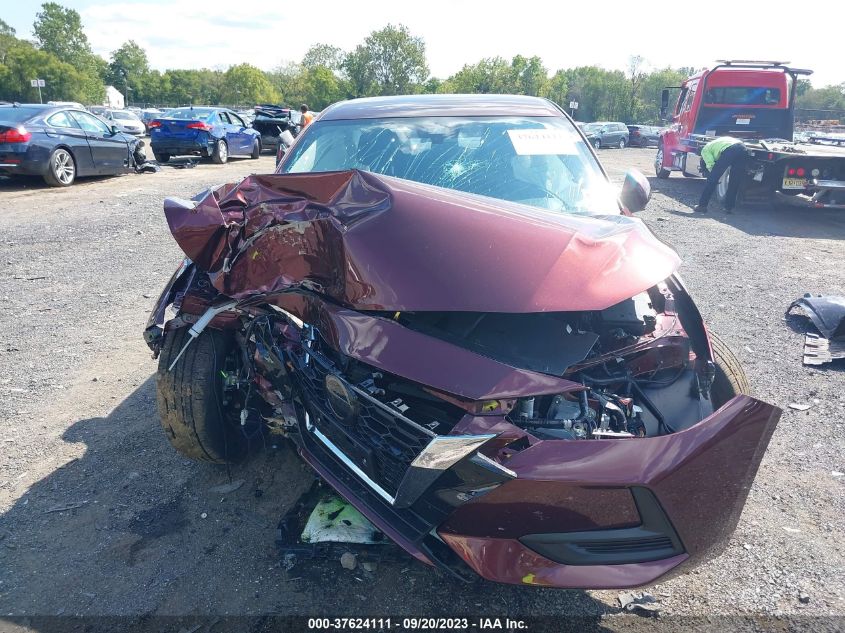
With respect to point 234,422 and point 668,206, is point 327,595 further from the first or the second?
point 668,206

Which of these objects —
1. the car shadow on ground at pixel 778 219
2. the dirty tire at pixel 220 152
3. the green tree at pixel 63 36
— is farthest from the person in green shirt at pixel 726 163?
the green tree at pixel 63 36

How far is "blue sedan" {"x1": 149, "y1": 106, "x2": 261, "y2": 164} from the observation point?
51.8ft

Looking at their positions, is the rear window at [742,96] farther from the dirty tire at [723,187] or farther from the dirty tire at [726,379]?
the dirty tire at [726,379]

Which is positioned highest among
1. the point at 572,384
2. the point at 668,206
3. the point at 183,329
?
the point at 572,384

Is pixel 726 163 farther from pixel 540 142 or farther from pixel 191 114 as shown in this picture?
pixel 191 114

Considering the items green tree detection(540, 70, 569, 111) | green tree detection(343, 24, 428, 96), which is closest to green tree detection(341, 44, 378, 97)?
green tree detection(343, 24, 428, 96)

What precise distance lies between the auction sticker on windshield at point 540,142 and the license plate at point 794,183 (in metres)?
7.93

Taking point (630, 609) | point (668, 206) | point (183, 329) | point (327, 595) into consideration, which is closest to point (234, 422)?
point (183, 329)

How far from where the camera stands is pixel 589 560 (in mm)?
1764

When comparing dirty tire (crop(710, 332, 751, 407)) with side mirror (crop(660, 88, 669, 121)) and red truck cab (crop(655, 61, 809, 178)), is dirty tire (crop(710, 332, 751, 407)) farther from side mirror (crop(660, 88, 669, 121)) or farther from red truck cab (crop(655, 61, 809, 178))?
side mirror (crop(660, 88, 669, 121))

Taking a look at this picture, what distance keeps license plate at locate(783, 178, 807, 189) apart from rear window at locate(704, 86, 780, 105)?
12.7ft

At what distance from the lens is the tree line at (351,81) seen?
5616 centimetres

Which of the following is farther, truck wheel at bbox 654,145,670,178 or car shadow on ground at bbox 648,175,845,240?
truck wheel at bbox 654,145,670,178

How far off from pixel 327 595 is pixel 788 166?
1030 centimetres
